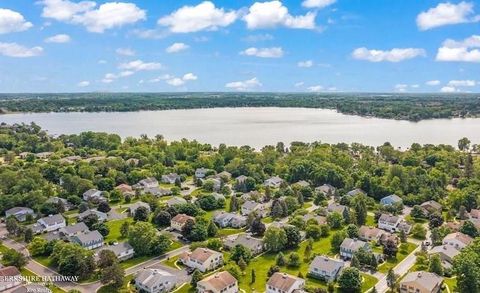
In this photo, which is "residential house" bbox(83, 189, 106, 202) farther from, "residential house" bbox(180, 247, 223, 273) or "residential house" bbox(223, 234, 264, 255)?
"residential house" bbox(180, 247, 223, 273)

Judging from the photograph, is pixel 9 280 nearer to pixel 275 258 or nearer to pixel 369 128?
pixel 275 258

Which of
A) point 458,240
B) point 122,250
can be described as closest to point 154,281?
point 122,250

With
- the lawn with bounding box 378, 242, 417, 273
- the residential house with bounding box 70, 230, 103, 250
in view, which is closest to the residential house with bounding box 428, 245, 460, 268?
the lawn with bounding box 378, 242, 417, 273

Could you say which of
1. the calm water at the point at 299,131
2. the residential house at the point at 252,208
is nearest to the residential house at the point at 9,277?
the residential house at the point at 252,208

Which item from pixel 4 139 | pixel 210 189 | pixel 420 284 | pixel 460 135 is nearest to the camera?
pixel 420 284

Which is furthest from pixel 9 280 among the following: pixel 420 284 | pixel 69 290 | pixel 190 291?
pixel 420 284

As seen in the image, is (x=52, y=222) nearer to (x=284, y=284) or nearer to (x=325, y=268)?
(x=284, y=284)
